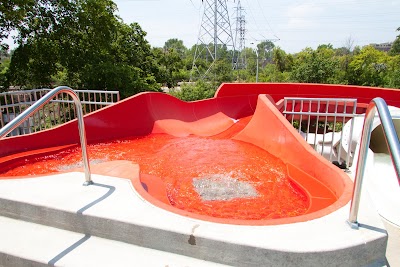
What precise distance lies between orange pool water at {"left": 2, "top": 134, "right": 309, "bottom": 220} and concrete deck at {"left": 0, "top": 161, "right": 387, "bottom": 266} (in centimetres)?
74

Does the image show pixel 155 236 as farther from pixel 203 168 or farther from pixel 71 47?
pixel 71 47

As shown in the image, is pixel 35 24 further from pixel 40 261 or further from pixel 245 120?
pixel 40 261

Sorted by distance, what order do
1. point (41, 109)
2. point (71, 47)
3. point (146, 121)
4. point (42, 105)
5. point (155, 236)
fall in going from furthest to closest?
point (71, 47), point (41, 109), point (146, 121), point (42, 105), point (155, 236)

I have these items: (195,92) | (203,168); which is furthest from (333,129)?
(195,92)

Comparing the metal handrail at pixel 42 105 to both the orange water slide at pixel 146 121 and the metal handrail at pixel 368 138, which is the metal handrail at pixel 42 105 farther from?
the orange water slide at pixel 146 121

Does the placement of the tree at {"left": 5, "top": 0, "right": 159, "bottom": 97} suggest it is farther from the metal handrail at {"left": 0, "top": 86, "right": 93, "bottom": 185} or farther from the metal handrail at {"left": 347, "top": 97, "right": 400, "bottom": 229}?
the metal handrail at {"left": 347, "top": 97, "right": 400, "bottom": 229}

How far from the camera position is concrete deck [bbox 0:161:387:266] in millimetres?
1737

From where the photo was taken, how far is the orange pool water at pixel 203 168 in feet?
9.32

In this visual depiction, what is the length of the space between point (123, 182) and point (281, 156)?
2.56m

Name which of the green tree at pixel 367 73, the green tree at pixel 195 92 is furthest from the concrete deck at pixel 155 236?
the green tree at pixel 367 73

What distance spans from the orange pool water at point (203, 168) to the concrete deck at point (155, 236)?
738mm

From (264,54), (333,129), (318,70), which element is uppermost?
(264,54)

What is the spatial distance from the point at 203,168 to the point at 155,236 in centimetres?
204

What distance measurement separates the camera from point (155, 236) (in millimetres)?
1948
